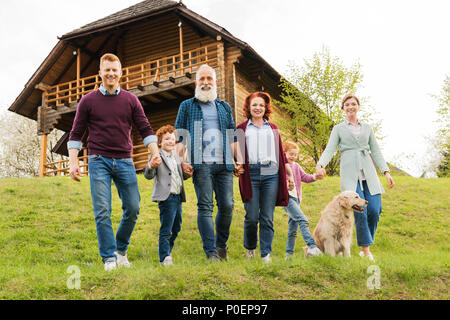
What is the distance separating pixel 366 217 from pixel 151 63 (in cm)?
1510

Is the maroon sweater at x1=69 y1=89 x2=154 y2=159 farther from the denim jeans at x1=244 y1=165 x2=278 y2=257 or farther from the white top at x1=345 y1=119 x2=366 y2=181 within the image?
the white top at x1=345 y1=119 x2=366 y2=181

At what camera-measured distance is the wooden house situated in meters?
16.6

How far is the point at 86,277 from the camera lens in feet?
13.1

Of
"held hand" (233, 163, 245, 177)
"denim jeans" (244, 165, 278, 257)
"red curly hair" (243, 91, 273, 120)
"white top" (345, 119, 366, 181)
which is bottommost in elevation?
"denim jeans" (244, 165, 278, 257)

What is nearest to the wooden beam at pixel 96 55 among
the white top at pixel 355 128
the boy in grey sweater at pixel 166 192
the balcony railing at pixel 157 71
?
the balcony railing at pixel 157 71

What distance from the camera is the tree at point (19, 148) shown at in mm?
33156

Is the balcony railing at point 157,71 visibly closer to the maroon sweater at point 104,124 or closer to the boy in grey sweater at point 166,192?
the boy in grey sweater at point 166,192

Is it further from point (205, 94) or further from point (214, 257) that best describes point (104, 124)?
point (214, 257)

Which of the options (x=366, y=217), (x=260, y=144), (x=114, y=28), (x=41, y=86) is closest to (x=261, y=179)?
(x=260, y=144)

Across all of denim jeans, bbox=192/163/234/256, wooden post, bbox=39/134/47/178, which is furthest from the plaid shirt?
wooden post, bbox=39/134/47/178

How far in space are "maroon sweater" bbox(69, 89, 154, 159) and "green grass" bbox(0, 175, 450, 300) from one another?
127 centimetres
